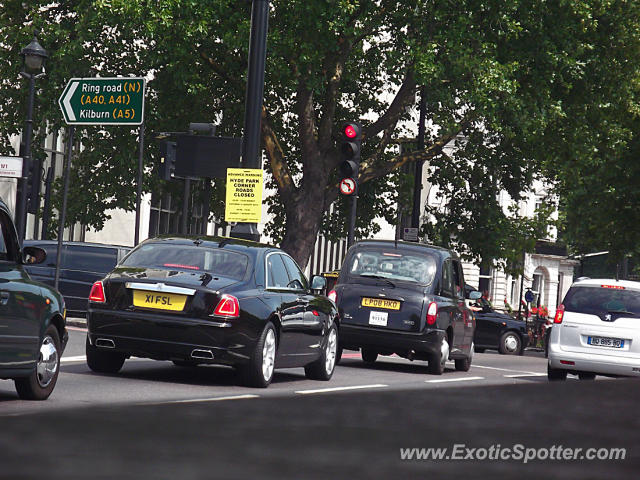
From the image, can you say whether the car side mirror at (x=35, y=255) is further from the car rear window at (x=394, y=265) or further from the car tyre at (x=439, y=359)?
the car tyre at (x=439, y=359)

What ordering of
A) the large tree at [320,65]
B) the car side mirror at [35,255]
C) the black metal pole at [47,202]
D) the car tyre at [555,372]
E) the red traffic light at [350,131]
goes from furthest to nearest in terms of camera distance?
the black metal pole at [47,202] < the large tree at [320,65] < the red traffic light at [350,131] < the car tyre at [555,372] < the car side mirror at [35,255]

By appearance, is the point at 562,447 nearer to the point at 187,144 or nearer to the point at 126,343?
the point at 126,343

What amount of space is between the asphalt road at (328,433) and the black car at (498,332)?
102ft

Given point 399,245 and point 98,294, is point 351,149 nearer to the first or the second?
point 399,245

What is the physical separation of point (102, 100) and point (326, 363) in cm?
848

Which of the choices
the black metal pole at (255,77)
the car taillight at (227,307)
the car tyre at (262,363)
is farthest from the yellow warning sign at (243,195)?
the car taillight at (227,307)

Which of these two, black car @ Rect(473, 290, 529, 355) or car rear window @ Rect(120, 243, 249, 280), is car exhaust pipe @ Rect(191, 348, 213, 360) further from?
black car @ Rect(473, 290, 529, 355)

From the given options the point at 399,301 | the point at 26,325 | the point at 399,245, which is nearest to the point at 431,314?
the point at 399,301

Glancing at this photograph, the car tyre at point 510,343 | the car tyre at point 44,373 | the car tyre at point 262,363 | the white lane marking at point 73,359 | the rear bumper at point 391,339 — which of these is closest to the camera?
the car tyre at point 44,373

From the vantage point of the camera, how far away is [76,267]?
24891 millimetres

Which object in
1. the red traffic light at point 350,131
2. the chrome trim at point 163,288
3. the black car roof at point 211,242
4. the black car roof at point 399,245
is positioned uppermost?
the red traffic light at point 350,131

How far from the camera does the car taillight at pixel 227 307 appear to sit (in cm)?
1156

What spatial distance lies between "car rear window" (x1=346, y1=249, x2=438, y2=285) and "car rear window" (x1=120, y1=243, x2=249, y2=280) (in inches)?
199

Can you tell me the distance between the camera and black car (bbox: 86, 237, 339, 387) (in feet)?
37.9
